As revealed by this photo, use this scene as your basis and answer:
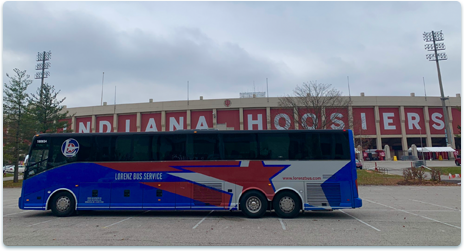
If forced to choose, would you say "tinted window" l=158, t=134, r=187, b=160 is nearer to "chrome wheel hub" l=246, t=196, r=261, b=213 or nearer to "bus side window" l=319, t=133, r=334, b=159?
"chrome wheel hub" l=246, t=196, r=261, b=213

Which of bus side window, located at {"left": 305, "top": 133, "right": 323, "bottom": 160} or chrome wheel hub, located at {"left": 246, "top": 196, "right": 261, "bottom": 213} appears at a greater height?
bus side window, located at {"left": 305, "top": 133, "right": 323, "bottom": 160}

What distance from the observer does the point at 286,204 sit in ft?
35.6

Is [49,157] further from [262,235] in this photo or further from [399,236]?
[399,236]

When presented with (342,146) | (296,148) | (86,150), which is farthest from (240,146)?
(86,150)

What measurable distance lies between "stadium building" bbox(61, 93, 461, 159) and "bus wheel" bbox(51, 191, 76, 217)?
45.0 metres

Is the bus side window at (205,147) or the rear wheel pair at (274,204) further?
the bus side window at (205,147)

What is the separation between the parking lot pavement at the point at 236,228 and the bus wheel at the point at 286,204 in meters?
0.28

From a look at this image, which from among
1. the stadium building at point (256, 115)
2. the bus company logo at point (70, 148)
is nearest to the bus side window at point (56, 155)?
the bus company logo at point (70, 148)

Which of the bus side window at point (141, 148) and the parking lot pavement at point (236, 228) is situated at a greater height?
the bus side window at point (141, 148)

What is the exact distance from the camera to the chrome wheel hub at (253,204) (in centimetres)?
1084

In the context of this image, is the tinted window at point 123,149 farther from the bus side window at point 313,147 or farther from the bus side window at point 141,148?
the bus side window at point 313,147

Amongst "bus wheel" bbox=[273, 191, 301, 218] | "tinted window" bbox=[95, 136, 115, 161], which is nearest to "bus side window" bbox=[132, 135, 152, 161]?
"tinted window" bbox=[95, 136, 115, 161]

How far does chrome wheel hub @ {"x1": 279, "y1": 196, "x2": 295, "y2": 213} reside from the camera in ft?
35.5

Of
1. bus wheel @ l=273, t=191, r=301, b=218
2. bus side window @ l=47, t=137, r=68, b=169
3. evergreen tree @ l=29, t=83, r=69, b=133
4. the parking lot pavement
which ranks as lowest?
the parking lot pavement
